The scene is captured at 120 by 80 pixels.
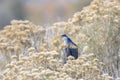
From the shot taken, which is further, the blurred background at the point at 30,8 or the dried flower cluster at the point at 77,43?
the blurred background at the point at 30,8

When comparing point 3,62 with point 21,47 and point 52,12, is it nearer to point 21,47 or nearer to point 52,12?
point 21,47

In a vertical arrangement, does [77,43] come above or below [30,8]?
below

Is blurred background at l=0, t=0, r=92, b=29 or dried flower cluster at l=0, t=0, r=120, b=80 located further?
blurred background at l=0, t=0, r=92, b=29

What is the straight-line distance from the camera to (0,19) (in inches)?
1122

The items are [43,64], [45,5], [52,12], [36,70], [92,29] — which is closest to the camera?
[36,70]

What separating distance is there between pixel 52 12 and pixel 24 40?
→ 19846 mm

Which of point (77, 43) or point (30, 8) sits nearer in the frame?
point (77, 43)

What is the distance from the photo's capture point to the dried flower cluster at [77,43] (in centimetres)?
643

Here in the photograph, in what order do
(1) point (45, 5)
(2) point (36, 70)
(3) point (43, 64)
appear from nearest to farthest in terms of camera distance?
(2) point (36, 70)
(3) point (43, 64)
(1) point (45, 5)

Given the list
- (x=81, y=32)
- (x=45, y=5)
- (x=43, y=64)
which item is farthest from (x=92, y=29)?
(x=45, y=5)

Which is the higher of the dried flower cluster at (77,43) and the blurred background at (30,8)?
the blurred background at (30,8)

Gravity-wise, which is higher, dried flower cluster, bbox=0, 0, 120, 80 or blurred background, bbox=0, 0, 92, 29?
blurred background, bbox=0, 0, 92, 29

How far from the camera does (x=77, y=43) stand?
332 inches

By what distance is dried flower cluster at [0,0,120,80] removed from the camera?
6434mm
